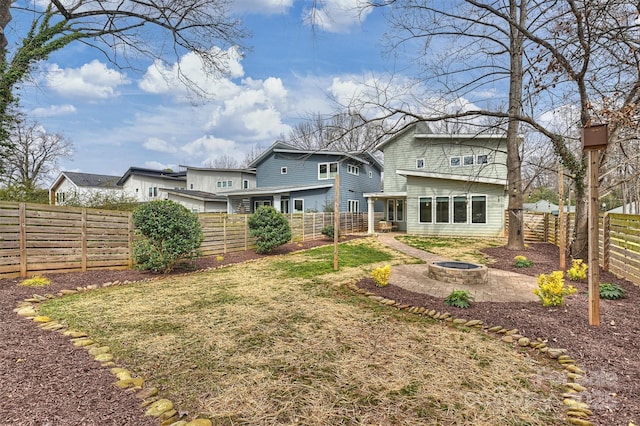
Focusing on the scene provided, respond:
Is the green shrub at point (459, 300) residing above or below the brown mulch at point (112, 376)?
above

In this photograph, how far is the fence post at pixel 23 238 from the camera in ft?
20.8

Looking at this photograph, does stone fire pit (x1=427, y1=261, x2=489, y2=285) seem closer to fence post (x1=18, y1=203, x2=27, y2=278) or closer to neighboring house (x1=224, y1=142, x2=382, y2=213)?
fence post (x1=18, y1=203, x2=27, y2=278)

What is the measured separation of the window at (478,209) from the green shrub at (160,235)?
14.2 meters

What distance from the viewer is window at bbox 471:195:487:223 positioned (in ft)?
52.8

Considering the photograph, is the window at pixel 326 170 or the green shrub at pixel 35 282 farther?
the window at pixel 326 170

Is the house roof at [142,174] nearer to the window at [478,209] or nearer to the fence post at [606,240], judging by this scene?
the window at [478,209]

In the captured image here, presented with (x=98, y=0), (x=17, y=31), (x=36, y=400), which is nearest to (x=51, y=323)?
(x=36, y=400)

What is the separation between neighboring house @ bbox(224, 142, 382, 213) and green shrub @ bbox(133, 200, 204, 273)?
12.6m

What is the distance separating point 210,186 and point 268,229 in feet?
61.3

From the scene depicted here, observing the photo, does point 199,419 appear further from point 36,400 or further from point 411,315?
point 411,315

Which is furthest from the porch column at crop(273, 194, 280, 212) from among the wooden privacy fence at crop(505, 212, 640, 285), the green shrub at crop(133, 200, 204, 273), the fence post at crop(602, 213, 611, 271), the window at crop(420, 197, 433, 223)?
the fence post at crop(602, 213, 611, 271)

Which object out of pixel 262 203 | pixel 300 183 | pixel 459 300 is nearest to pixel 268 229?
pixel 459 300

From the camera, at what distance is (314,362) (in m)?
3.09

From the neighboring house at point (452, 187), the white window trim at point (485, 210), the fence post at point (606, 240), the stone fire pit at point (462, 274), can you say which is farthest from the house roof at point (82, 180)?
the fence post at point (606, 240)
